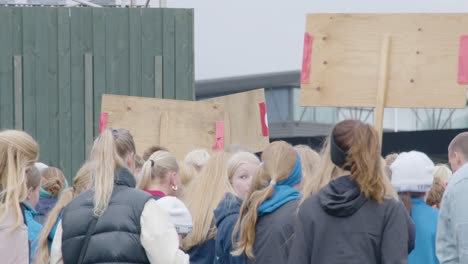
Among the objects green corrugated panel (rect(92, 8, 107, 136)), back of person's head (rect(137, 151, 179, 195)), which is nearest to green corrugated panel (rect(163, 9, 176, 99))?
green corrugated panel (rect(92, 8, 107, 136))

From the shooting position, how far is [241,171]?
286 inches

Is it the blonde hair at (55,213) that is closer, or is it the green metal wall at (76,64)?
the blonde hair at (55,213)

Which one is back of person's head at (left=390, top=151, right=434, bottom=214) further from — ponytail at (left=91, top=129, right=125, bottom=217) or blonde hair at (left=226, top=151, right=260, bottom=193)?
ponytail at (left=91, top=129, right=125, bottom=217)

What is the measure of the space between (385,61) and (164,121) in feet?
12.8

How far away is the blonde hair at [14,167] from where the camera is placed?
5.60 meters

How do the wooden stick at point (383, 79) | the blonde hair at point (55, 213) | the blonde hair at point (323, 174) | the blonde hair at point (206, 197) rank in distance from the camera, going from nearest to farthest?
1. the blonde hair at point (323, 174)
2. the blonde hair at point (55, 213)
3. the blonde hair at point (206, 197)
4. the wooden stick at point (383, 79)

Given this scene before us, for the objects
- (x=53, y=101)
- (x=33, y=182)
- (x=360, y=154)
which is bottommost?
(x=53, y=101)

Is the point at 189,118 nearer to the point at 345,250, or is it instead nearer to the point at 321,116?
the point at 345,250

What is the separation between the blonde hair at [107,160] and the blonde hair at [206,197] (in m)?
1.29

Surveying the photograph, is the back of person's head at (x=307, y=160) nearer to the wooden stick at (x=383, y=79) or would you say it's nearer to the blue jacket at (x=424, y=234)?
the blue jacket at (x=424, y=234)

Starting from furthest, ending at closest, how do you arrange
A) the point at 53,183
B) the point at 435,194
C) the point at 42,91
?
the point at 42,91, the point at 53,183, the point at 435,194

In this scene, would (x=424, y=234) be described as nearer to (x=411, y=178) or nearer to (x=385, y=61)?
(x=411, y=178)

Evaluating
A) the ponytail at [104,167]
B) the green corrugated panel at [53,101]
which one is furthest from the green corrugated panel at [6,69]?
the ponytail at [104,167]

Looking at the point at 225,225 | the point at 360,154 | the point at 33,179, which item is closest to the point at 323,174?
the point at 360,154
